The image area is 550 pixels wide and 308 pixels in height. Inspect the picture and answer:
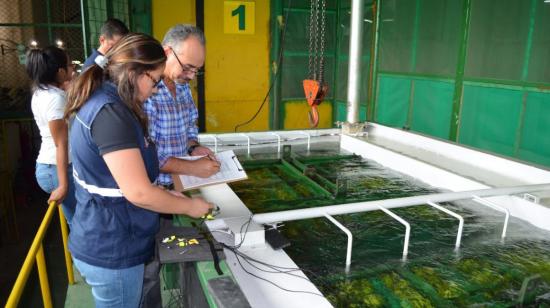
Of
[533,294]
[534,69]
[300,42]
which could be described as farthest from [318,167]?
[300,42]

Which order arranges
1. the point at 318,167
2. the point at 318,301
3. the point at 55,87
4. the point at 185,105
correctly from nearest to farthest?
the point at 318,301, the point at 185,105, the point at 55,87, the point at 318,167

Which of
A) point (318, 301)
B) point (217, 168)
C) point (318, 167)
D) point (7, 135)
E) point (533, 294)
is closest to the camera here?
point (318, 301)

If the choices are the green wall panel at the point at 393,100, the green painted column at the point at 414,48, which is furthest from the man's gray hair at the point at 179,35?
the green painted column at the point at 414,48

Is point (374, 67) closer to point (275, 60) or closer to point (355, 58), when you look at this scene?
point (275, 60)

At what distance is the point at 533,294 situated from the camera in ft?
5.17

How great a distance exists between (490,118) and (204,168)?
167 inches

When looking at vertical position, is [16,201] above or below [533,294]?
below

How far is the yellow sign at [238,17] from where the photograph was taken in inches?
270

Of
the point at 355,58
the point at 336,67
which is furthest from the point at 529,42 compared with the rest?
the point at 336,67

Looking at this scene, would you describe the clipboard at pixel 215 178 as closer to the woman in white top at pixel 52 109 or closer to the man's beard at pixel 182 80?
the man's beard at pixel 182 80

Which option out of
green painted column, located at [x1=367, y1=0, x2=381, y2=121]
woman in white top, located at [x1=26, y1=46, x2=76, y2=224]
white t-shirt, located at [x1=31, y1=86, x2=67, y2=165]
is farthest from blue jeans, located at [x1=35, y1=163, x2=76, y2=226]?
green painted column, located at [x1=367, y1=0, x2=381, y2=121]

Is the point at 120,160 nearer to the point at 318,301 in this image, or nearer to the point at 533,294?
the point at 318,301

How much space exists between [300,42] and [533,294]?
Result: 21.1 ft

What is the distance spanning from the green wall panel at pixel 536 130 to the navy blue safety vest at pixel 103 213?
4345mm
